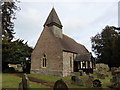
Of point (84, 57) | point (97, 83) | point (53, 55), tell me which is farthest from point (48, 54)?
point (97, 83)

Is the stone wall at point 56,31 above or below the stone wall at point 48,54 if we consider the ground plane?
above

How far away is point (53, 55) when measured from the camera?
2322 cm

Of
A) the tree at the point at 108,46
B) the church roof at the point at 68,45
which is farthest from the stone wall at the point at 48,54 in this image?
the tree at the point at 108,46

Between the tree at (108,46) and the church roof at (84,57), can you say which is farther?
the tree at (108,46)

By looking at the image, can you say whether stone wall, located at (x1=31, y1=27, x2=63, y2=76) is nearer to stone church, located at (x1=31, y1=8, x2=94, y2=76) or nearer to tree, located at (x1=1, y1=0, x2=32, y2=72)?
stone church, located at (x1=31, y1=8, x2=94, y2=76)

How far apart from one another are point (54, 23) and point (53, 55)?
719 cm

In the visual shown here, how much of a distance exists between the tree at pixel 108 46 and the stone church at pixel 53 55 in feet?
50.0

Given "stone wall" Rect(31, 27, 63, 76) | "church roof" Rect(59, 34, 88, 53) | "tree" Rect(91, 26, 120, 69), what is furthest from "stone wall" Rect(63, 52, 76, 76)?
"tree" Rect(91, 26, 120, 69)

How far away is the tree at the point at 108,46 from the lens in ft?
119

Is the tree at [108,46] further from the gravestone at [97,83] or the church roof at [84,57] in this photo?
the gravestone at [97,83]

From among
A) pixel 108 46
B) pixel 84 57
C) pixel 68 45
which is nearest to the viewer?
pixel 84 57

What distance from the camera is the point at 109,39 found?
41.6 metres

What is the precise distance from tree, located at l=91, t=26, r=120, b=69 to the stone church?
15225mm

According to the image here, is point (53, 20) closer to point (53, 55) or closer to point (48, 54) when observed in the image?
point (48, 54)
